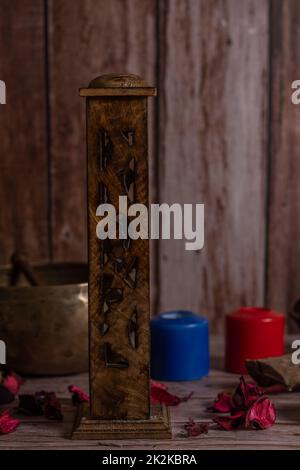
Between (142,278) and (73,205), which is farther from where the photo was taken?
(73,205)

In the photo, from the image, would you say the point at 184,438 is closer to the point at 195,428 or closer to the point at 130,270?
the point at 195,428

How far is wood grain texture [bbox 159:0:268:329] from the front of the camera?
124cm

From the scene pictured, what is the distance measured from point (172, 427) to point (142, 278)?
169 millimetres

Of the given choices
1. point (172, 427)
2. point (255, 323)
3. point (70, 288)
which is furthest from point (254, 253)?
point (172, 427)

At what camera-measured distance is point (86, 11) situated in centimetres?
123

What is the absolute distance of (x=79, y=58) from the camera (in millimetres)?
1242

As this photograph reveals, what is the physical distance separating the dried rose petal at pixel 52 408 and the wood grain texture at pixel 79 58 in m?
0.46

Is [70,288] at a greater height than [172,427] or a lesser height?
greater

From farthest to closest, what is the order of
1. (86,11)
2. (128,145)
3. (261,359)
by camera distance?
(86,11), (261,359), (128,145)

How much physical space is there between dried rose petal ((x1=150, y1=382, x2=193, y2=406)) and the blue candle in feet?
0.30

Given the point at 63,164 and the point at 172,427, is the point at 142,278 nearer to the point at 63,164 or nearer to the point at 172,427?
the point at 172,427

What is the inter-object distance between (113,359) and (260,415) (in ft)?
0.56
